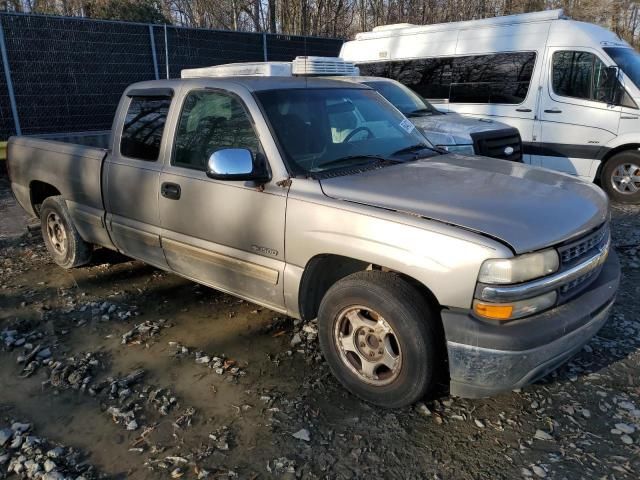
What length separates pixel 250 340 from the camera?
3.87 m

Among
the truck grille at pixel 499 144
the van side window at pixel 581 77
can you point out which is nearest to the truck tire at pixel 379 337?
the truck grille at pixel 499 144

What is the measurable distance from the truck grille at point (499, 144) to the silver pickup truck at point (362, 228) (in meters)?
2.79

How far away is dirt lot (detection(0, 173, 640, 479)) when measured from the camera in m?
2.66

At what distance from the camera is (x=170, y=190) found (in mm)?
3904

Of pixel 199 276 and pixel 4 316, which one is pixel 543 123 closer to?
pixel 199 276

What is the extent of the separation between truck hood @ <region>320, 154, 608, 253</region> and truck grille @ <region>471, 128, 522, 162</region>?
10.2 feet

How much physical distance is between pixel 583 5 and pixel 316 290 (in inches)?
1122

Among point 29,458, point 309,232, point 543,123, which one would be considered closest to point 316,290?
point 309,232

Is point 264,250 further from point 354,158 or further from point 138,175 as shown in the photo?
point 138,175

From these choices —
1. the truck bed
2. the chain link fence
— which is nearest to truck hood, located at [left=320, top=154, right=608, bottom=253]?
the truck bed

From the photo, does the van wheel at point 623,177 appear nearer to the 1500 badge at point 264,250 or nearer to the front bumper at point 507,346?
the front bumper at point 507,346

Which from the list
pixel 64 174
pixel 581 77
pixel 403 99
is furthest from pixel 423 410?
pixel 581 77

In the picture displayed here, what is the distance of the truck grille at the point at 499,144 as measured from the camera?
21.9 feet

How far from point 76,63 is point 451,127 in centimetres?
780
